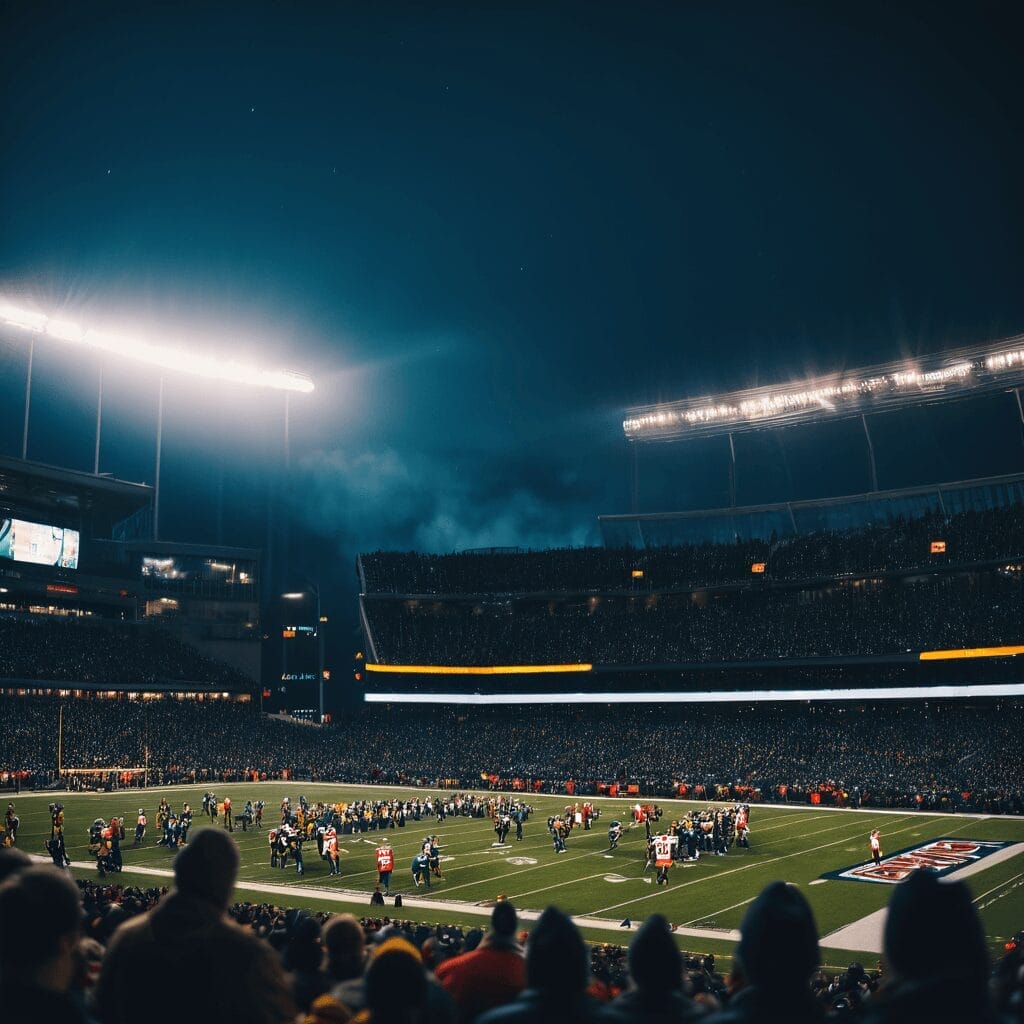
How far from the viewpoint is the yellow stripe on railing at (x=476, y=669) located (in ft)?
220

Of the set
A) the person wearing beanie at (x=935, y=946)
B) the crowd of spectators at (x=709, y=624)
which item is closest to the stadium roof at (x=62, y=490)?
the crowd of spectators at (x=709, y=624)

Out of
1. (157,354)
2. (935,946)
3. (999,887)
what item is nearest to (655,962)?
(935,946)

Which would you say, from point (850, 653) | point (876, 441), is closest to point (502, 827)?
point (850, 653)

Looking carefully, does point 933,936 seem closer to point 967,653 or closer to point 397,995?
point 397,995

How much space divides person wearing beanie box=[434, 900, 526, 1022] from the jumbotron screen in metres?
68.0

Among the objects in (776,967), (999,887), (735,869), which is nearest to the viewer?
(776,967)

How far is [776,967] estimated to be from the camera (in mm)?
2951

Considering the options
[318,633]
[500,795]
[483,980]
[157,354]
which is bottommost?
[500,795]

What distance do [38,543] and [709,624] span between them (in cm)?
4691

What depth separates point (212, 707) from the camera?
69562mm

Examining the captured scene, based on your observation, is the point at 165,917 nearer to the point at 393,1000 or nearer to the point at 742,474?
the point at 393,1000

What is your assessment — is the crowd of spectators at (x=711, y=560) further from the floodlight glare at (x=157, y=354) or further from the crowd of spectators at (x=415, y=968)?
the crowd of spectators at (x=415, y=968)

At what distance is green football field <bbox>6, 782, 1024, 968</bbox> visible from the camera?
20625mm

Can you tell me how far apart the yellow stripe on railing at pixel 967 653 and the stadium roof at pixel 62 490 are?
56.0m
